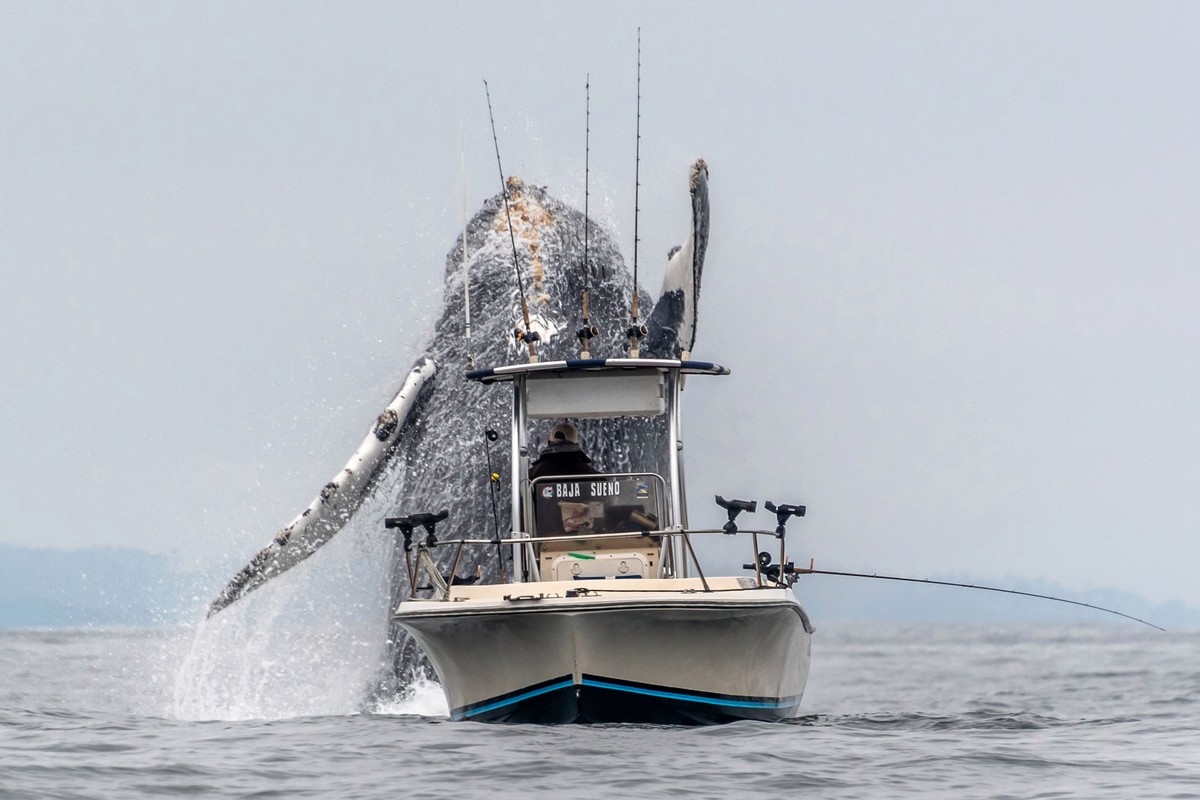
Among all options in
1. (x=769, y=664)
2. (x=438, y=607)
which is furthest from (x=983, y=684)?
(x=438, y=607)

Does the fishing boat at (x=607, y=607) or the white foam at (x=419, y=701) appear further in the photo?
the white foam at (x=419, y=701)

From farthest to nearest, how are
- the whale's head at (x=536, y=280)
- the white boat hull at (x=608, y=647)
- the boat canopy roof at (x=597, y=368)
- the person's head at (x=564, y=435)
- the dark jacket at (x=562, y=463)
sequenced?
the whale's head at (x=536, y=280), the person's head at (x=564, y=435), the dark jacket at (x=562, y=463), the boat canopy roof at (x=597, y=368), the white boat hull at (x=608, y=647)

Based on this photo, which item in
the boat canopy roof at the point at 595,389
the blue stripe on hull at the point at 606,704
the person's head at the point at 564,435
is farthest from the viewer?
the person's head at the point at 564,435

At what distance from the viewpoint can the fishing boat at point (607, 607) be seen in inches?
448

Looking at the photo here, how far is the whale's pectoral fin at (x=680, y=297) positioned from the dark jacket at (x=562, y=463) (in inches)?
137

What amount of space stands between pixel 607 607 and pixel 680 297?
270 inches

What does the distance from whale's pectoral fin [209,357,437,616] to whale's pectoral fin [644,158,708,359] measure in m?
2.66

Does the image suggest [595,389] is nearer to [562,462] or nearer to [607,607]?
[562,462]

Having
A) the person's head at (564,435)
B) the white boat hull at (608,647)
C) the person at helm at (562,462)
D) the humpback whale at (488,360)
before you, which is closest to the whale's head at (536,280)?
the humpback whale at (488,360)

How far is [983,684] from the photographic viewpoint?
25.6 meters

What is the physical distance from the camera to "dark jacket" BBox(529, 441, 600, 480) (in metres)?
14.0

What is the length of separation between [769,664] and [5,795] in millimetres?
5504

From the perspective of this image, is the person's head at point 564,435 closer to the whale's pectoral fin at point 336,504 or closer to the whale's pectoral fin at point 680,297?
the whale's pectoral fin at point 680,297

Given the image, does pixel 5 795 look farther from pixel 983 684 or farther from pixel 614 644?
pixel 983 684
